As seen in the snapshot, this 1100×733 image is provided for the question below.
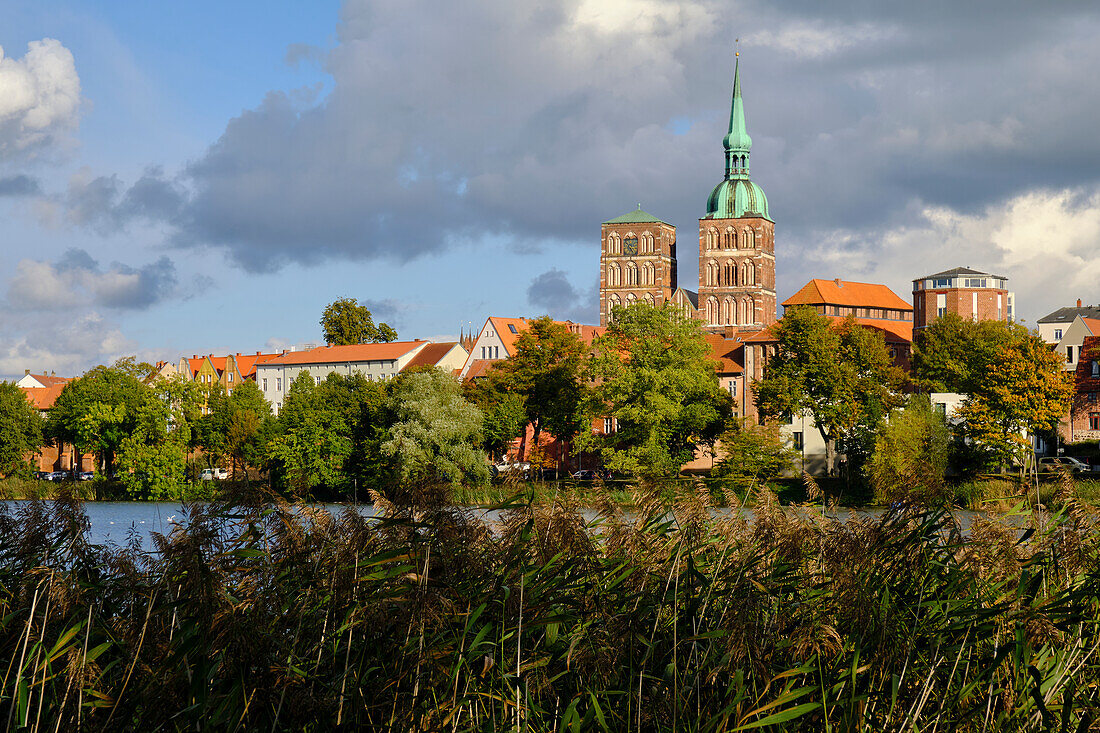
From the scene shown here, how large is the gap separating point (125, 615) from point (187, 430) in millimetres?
58949

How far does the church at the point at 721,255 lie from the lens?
13662cm

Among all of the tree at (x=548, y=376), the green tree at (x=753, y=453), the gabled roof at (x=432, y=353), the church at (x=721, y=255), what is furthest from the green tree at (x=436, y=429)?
the church at (x=721, y=255)

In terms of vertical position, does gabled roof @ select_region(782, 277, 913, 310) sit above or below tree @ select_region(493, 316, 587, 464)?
above

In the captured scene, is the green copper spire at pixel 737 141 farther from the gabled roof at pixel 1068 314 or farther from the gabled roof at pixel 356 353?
the gabled roof at pixel 356 353

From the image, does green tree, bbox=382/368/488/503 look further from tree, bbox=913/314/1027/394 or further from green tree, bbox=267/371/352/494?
tree, bbox=913/314/1027/394

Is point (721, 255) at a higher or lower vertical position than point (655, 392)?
higher

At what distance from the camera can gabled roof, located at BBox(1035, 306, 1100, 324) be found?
113706 mm

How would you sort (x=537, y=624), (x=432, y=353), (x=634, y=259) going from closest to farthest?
(x=537, y=624), (x=432, y=353), (x=634, y=259)

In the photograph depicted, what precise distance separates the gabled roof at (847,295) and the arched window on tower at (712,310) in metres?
16.5

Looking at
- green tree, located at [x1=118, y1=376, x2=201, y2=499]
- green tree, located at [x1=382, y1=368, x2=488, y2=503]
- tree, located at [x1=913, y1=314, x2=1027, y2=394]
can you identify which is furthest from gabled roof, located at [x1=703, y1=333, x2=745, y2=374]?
green tree, located at [x1=118, y1=376, x2=201, y2=499]

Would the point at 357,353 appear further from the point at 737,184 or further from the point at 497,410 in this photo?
the point at 737,184

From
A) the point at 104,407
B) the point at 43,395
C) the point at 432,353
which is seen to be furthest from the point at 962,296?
the point at 43,395

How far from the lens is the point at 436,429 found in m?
51.4

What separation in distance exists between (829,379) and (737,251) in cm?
8571
